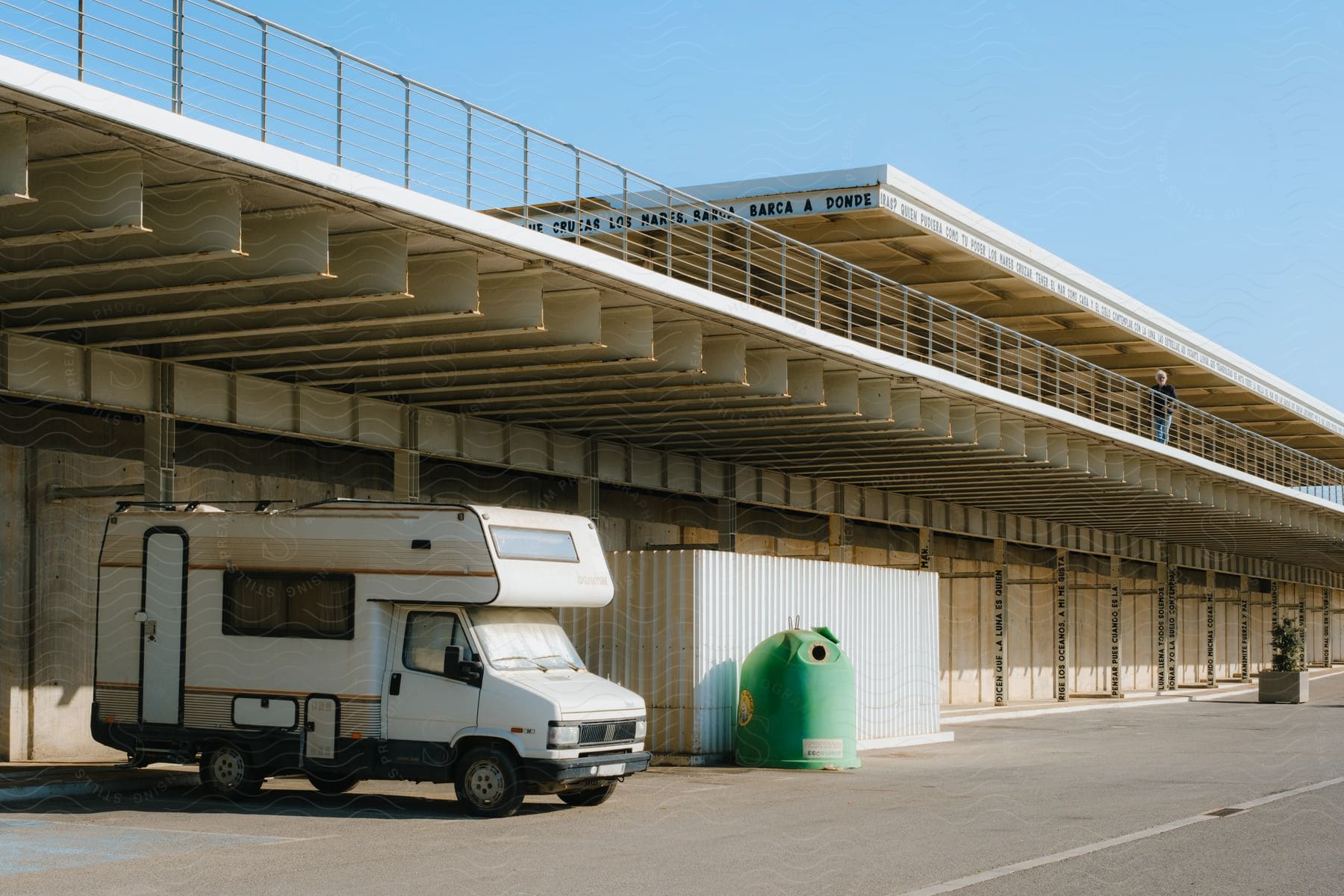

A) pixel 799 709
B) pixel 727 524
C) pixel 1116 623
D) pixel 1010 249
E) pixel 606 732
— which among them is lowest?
pixel 1116 623

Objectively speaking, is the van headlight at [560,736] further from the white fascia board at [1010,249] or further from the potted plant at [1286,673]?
the potted plant at [1286,673]

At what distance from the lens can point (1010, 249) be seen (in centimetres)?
3453

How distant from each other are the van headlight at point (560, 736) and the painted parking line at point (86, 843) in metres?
2.84

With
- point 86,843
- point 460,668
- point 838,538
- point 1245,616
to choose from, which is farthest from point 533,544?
point 1245,616

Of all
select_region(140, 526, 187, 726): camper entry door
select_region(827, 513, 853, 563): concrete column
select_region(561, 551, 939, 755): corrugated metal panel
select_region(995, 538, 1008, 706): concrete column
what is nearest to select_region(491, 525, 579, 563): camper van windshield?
select_region(140, 526, 187, 726): camper entry door

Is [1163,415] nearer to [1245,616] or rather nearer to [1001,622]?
[1001,622]

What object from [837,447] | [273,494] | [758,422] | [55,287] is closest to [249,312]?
[55,287]

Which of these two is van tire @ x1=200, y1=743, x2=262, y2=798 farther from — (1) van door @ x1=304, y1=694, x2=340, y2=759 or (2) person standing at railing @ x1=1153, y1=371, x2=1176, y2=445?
(2) person standing at railing @ x1=1153, y1=371, x2=1176, y2=445

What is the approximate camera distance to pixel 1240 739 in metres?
27.7

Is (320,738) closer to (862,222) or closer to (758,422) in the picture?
(758,422)

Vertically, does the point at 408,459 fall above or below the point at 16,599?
above

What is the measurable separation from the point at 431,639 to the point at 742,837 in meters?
3.98

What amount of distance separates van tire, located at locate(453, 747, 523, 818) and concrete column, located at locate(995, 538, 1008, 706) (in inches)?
1145

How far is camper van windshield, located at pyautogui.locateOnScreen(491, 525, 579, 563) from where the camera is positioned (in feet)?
50.4
